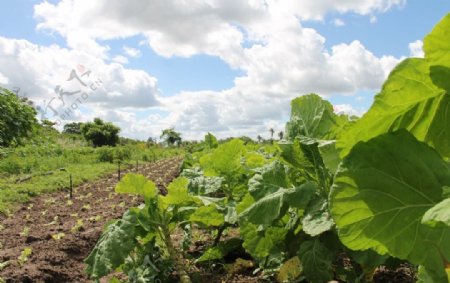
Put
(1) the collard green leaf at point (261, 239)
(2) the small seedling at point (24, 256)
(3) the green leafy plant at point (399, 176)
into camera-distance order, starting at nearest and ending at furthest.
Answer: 1. (3) the green leafy plant at point (399, 176)
2. (1) the collard green leaf at point (261, 239)
3. (2) the small seedling at point (24, 256)

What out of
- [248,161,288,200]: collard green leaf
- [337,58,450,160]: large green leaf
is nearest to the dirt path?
[248,161,288,200]: collard green leaf

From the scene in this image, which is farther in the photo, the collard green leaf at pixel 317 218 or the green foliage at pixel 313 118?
the green foliage at pixel 313 118

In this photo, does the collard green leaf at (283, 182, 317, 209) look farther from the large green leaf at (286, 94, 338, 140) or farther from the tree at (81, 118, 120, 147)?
the tree at (81, 118, 120, 147)

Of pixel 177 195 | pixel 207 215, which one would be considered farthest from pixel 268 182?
pixel 177 195

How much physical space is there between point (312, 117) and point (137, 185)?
136 centimetres

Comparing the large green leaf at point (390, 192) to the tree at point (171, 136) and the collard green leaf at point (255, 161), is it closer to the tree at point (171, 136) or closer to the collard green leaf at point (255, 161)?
the collard green leaf at point (255, 161)

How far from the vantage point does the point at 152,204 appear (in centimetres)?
338

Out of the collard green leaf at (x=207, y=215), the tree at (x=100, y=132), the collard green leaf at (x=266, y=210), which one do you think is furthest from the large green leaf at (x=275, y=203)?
the tree at (x=100, y=132)

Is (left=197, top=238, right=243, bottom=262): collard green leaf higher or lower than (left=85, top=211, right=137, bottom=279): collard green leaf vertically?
lower

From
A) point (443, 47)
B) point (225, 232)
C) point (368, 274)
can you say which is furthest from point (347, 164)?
point (225, 232)

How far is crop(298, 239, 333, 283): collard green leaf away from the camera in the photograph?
8.50ft

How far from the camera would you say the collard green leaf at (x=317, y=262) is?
8.50ft

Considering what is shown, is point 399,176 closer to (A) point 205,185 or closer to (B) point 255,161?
(A) point 205,185

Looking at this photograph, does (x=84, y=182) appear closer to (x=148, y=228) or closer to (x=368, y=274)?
(x=148, y=228)
